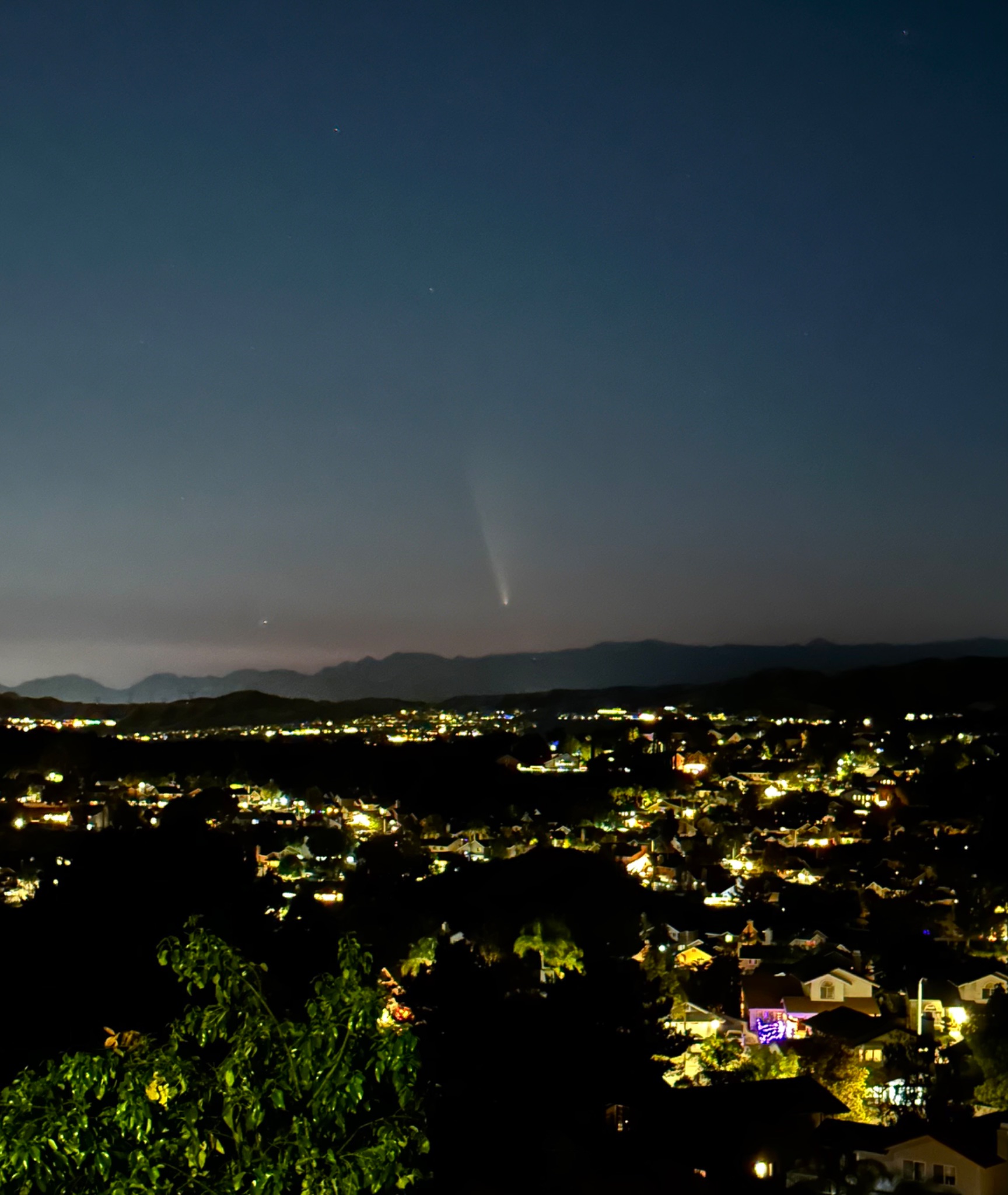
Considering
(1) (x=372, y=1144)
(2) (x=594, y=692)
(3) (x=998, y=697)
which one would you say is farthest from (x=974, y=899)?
(2) (x=594, y=692)

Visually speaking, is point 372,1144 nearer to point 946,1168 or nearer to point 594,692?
point 946,1168

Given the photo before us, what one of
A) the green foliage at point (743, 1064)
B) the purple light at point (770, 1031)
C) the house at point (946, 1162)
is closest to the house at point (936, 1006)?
the purple light at point (770, 1031)

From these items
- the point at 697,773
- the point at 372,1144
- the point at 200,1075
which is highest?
the point at 200,1075

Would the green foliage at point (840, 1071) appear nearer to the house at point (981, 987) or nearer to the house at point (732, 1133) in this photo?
the house at point (732, 1133)

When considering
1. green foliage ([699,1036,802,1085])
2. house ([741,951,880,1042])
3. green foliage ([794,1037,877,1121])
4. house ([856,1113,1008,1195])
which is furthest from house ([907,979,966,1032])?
house ([856,1113,1008,1195])

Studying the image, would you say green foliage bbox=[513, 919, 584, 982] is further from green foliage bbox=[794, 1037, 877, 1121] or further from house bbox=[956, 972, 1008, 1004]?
house bbox=[956, 972, 1008, 1004]

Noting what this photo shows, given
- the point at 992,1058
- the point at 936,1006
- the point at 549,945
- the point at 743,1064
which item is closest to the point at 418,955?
the point at 549,945
